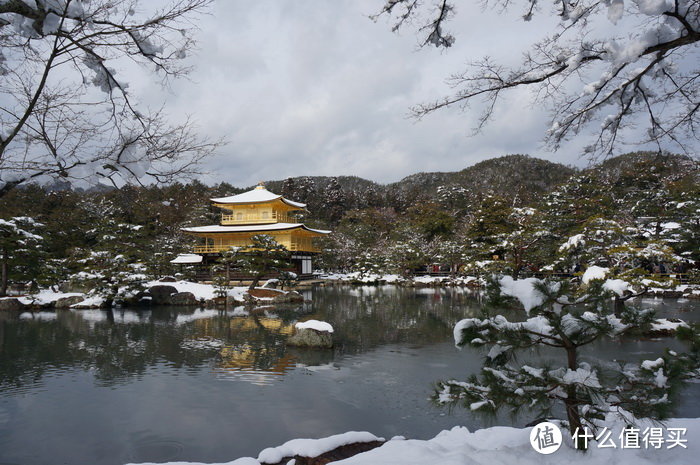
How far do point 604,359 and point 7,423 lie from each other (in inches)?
348

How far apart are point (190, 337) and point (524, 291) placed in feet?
28.3

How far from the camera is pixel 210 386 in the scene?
5824 millimetres

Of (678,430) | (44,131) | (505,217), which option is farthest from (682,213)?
(44,131)

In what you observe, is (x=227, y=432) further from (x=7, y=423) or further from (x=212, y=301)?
(x=212, y=301)

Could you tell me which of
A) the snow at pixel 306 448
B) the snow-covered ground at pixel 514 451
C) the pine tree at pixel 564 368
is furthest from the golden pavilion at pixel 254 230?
the pine tree at pixel 564 368

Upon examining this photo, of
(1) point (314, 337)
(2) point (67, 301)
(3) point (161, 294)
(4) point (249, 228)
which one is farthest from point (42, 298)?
(1) point (314, 337)

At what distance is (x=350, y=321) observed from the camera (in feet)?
38.3

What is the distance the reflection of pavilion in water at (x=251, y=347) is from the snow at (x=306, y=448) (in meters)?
2.77

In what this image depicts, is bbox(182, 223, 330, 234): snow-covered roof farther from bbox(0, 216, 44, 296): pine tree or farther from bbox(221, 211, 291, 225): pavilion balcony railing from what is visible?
bbox(0, 216, 44, 296): pine tree

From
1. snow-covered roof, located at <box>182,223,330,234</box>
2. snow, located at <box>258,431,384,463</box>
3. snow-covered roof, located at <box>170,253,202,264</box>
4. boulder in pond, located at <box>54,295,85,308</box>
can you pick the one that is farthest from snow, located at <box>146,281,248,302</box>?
snow, located at <box>258,431,384,463</box>

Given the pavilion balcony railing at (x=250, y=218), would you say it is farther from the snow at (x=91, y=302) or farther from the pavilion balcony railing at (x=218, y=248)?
the snow at (x=91, y=302)

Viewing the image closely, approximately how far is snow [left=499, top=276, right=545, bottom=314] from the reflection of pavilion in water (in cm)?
445

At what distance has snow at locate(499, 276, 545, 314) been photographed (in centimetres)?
252

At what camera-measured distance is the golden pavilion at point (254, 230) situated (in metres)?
24.8
